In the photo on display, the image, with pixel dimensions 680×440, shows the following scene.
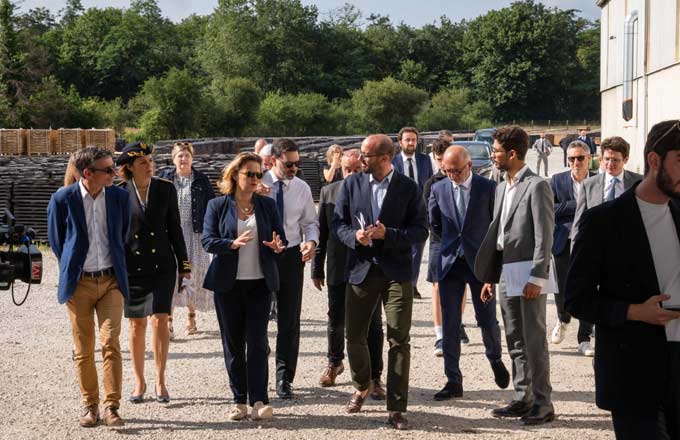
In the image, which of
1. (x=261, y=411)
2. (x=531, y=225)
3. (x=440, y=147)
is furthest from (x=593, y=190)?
(x=261, y=411)

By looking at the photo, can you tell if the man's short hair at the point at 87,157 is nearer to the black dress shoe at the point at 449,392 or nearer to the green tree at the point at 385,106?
the black dress shoe at the point at 449,392

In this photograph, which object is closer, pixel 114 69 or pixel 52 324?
pixel 52 324

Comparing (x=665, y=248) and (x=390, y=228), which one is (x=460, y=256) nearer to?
(x=390, y=228)

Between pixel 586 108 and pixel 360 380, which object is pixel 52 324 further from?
pixel 586 108

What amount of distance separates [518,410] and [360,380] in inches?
47.0

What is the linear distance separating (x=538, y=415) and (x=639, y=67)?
32294 millimetres

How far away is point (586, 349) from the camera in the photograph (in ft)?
31.4

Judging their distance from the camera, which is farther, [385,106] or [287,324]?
[385,106]

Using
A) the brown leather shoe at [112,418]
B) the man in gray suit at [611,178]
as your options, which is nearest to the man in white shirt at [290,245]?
the brown leather shoe at [112,418]

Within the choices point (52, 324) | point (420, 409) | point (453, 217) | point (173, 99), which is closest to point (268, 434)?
point (420, 409)

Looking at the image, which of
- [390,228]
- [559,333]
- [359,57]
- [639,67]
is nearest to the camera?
[390,228]

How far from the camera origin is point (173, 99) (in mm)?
65500

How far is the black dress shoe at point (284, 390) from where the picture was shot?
26.1 feet

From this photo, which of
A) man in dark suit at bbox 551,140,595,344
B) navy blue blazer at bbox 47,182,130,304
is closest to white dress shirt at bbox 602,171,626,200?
man in dark suit at bbox 551,140,595,344
